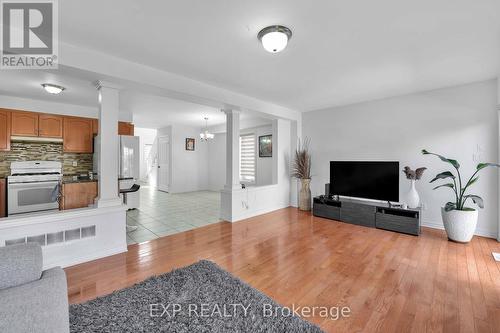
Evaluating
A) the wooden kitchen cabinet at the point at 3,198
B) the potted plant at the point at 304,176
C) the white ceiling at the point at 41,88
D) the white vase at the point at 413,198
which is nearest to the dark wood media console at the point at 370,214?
the white vase at the point at 413,198

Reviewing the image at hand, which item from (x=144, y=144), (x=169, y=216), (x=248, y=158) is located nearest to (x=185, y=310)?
(x=169, y=216)

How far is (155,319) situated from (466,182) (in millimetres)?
4737

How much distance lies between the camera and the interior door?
25.8 feet

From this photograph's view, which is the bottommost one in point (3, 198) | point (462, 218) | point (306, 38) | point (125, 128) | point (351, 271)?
point (351, 271)

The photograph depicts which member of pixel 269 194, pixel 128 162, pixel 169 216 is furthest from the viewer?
pixel 128 162

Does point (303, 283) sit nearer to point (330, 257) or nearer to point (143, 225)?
point (330, 257)

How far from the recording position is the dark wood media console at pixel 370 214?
3549 millimetres

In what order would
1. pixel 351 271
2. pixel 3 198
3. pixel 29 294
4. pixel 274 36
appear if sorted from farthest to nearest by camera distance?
1. pixel 3 198
2. pixel 351 271
3. pixel 274 36
4. pixel 29 294

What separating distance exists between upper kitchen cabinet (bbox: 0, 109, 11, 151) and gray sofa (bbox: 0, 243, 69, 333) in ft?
15.2

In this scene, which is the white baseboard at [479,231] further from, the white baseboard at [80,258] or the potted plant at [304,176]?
the white baseboard at [80,258]

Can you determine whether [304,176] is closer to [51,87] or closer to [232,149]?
[232,149]

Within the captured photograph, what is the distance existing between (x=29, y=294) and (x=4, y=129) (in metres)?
5.05

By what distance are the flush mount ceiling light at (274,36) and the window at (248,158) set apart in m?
4.73

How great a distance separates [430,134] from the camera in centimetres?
384
